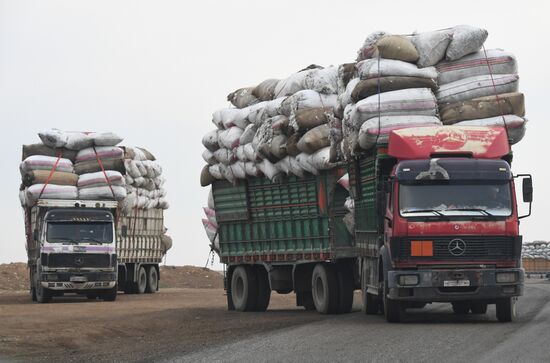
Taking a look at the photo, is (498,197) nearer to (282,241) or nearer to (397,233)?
(397,233)

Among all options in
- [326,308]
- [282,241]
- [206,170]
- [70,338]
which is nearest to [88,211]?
[206,170]

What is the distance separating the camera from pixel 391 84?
19828 mm

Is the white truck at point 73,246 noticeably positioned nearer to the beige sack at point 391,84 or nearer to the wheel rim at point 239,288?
the wheel rim at point 239,288

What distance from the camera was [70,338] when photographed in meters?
18.2

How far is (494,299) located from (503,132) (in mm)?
2626

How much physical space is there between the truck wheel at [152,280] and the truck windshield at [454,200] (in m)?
24.0

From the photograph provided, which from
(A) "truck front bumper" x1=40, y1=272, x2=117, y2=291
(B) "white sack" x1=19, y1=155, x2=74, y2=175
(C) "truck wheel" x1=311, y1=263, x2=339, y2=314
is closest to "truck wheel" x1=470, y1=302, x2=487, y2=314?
(C) "truck wheel" x1=311, y1=263, x2=339, y2=314

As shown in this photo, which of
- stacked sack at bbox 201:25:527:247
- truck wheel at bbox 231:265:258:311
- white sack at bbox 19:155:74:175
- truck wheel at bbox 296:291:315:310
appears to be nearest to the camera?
stacked sack at bbox 201:25:527:247

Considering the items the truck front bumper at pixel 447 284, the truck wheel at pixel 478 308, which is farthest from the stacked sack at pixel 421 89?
the truck wheel at pixel 478 308

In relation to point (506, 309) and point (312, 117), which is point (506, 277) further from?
point (312, 117)

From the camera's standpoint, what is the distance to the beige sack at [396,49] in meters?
20.2

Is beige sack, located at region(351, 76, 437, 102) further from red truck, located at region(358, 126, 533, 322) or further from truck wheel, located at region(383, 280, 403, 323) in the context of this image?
truck wheel, located at region(383, 280, 403, 323)

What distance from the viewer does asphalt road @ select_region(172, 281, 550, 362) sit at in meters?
13.5

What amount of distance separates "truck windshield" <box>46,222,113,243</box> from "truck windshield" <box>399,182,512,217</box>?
587 inches
